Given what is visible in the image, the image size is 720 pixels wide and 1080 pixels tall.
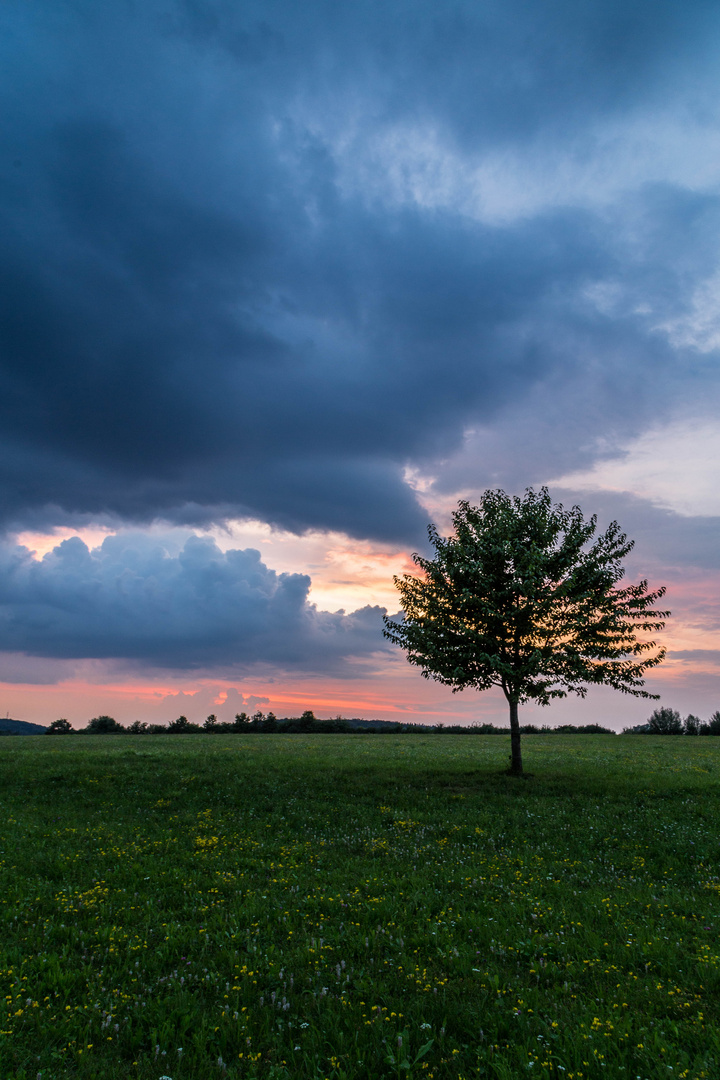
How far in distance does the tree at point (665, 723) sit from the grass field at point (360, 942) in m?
78.8

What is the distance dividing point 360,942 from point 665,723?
335 feet

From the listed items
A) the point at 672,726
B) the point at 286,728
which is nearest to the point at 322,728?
the point at 286,728

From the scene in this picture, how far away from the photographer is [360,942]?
909 cm

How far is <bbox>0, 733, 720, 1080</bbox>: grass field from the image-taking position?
645 centimetres

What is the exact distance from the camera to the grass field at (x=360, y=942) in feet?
21.1

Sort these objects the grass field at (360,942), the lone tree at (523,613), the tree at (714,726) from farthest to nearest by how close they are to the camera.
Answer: the tree at (714,726) < the lone tree at (523,613) < the grass field at (360,942)

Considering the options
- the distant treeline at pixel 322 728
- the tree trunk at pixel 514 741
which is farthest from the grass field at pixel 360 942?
the distant treeline at pixel 322 728

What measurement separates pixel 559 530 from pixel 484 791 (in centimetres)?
1387

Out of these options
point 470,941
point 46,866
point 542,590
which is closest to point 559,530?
point 542,590

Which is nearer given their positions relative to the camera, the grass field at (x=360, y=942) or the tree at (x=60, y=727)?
the grass field at (x=360, y=942)

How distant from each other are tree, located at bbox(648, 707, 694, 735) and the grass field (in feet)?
259

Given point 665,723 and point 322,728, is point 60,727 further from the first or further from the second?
point 665,723

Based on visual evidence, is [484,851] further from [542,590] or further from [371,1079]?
[542,590]

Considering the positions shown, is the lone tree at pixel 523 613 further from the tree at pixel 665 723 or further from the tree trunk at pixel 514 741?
the tree at pixel 665 723
